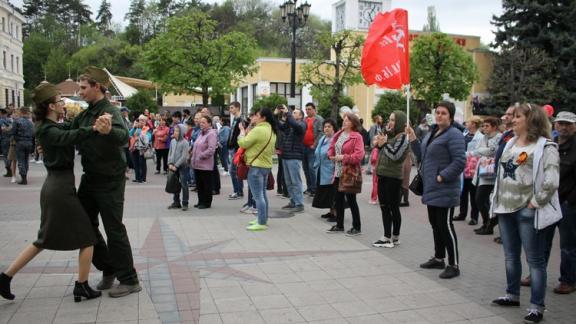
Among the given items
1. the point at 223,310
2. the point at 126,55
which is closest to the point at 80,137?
the point at 223,310

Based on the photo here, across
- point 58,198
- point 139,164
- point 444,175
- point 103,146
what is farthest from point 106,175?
point 139,164

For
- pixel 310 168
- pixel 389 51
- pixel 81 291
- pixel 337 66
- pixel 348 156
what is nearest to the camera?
pixel 81 291

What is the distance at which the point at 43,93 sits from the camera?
16.1 feet

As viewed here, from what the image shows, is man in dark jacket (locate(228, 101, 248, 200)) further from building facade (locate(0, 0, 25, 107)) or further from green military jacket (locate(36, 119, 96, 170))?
building facade (locate(0, 0, 25, 107))

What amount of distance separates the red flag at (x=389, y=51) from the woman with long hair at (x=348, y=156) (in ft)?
2.56

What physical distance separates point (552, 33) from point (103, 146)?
33379mm

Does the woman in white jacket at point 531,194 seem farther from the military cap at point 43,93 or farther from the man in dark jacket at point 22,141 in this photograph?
the man in dark jacket at point 22,141

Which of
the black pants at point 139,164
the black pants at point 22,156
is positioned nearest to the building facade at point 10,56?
the black pants at point 22,156

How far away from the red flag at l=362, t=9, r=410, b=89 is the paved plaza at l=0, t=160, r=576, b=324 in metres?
2.37

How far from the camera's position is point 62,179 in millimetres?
4832

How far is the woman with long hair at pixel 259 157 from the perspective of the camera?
8453 millimetres

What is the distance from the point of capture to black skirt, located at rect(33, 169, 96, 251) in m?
4.75

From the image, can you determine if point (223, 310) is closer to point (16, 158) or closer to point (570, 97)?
point (16, 158)

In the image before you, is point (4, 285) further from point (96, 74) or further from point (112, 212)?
point (96, 74)
